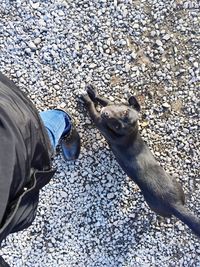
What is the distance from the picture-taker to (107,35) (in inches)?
152

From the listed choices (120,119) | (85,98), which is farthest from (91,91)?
(120,119)

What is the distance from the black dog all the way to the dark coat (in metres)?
0.86

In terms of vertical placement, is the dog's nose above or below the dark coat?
below

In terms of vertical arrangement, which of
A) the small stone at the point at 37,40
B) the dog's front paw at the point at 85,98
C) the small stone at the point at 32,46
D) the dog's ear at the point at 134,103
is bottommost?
the dog's front paw at the point at 85,98

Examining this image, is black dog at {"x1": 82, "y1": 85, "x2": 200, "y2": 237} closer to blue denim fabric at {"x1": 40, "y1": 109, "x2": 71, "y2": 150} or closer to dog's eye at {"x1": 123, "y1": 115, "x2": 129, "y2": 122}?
dog's eye at {"x1": 123, "y1": 115, "x2": 129, "y2": 122}

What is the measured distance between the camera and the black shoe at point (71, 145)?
150 inches

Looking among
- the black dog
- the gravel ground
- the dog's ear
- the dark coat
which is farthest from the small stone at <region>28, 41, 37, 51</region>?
the dark coat

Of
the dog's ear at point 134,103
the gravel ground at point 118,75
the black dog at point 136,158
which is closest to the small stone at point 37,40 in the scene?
the gravel ground at point 118,75

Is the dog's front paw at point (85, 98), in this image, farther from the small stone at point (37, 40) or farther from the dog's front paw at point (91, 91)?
the small stone at point (37, 40)

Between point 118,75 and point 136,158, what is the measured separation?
0.70 metres

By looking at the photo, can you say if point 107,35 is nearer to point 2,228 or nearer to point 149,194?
point 149,194

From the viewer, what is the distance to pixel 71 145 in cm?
381

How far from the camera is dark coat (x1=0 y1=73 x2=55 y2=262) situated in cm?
223

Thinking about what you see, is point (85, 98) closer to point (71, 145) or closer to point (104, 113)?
point (104, 113)
